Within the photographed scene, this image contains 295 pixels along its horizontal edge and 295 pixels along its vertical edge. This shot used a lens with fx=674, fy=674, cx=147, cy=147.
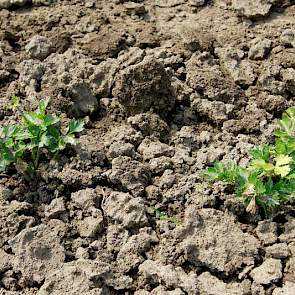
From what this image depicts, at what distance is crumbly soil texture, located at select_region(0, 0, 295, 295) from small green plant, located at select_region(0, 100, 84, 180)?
0.18 ft

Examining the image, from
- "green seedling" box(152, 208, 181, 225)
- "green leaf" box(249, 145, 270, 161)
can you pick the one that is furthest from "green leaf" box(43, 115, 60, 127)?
"green leaf" box(249, 145, 270, 161)

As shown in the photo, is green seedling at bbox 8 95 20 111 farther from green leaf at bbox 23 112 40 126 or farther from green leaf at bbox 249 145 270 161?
green leaf at bbox 249 145 270 161

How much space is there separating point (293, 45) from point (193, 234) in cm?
122

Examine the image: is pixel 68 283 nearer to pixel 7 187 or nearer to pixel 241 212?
pixel 7 187

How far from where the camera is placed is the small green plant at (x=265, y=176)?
8.34 ft

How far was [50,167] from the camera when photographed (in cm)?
278

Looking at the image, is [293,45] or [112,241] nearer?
[112,241]

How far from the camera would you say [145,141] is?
9.43ft

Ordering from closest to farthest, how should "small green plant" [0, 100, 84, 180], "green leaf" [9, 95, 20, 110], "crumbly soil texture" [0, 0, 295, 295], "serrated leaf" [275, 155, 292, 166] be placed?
"crumbly soil texture" [0, 0, 295, 295] → "serrated leaf" [275, 155, 292, 166] → "small green plant" [0, 100, 84, 180] → "green leaf" [9, 95, 20, 110]

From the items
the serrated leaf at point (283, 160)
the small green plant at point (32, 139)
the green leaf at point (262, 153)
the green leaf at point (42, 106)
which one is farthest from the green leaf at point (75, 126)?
the serrated leaf at point (283, 160)

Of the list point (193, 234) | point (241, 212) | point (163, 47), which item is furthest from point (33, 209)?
point (163, 47)

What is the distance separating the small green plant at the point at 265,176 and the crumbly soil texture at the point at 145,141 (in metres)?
0.06

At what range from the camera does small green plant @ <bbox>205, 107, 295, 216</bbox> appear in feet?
8.34

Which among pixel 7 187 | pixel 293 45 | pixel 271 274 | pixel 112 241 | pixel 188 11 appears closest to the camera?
pixel 271 274
